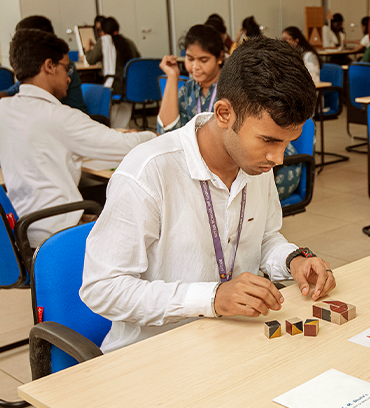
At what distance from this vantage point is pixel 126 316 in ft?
4.00

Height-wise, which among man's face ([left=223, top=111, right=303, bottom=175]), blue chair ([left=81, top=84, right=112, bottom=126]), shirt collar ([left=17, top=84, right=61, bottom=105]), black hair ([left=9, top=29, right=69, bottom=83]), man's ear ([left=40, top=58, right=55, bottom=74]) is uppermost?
black hair ([left=9, top=29, right=69, bottom=83])

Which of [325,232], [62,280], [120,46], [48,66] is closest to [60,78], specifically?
[48,66]

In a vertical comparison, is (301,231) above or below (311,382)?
below

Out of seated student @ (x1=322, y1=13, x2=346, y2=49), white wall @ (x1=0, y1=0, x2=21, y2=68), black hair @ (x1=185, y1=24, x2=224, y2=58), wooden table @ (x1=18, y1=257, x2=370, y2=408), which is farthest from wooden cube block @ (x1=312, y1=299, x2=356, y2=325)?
seated student @ (x1=322, y1=13, x2=346, y2=49)

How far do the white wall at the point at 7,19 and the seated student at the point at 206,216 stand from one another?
748cm

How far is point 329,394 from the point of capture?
877 mm

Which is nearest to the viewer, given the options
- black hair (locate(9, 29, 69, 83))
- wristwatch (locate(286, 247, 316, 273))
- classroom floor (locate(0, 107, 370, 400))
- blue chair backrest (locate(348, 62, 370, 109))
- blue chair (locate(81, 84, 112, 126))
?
wristwatch (locate(286, 247, 316, 273))

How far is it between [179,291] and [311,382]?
0.38m

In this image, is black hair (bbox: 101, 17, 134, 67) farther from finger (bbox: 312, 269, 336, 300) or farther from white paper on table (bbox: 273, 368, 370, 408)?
white paper on table (bbox: 273, 368, 370, 408)

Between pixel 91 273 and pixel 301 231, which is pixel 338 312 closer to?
pixel 91 273

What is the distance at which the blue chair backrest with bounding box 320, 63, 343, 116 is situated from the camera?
5.52 meters

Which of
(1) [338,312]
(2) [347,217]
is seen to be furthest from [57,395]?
(2) [347,217]

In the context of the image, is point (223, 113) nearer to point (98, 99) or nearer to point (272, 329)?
point (272, 329)

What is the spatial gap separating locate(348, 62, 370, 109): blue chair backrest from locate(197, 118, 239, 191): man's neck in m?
4.56
